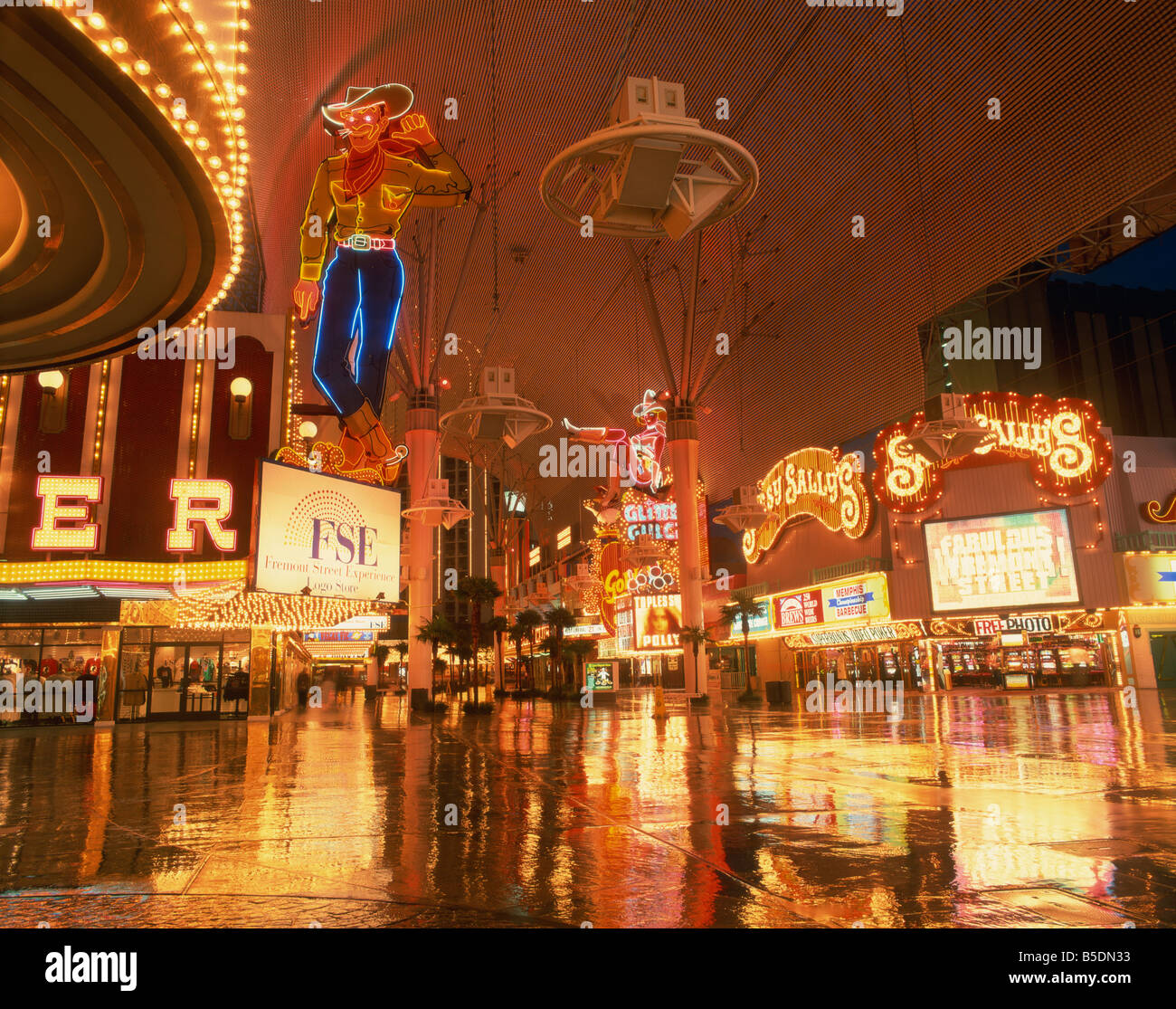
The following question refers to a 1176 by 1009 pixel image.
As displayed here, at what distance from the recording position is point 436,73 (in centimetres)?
2969

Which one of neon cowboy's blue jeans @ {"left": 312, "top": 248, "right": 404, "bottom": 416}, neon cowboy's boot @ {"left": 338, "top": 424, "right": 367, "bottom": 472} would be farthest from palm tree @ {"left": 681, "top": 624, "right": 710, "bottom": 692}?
neon cowboy's blue jeans @ {"left": 312, "top": 248, "right": 404, "bottom": 416}

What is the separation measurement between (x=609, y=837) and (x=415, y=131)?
21602 mm

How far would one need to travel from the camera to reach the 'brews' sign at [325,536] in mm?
22031

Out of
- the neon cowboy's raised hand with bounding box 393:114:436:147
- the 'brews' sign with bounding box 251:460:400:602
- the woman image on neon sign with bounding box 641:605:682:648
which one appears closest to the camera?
the 'brews' sign with bounding box 251:460:400:602

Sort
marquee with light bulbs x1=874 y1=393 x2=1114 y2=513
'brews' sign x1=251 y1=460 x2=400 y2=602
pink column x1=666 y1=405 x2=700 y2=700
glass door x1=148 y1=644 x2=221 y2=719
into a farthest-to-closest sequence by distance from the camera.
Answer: marquee with light bulbs x1=874 y1=393 x2=1114 y2=513, pink column x1=666 y1=405 x2=700 y2=700, glass door x1=148 y1=644 x2=221 y2=719, 'brews' sign x1=251 y1=460 x2=400 y2=602

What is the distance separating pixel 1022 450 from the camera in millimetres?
33594

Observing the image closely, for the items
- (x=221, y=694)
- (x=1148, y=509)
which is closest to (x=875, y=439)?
(x=1148, y=509)

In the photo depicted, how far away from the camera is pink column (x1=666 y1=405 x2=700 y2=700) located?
30.7m

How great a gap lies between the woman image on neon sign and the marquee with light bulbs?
1544 cm

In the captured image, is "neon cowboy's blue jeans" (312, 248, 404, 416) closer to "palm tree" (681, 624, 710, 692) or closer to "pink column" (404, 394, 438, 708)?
"pink column" (404, 394, 438, 708)

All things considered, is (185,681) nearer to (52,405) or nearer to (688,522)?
(52,405)

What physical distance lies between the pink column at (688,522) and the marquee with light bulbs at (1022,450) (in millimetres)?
7717

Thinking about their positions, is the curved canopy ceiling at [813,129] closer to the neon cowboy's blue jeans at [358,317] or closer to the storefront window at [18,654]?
the neon cowboy's blue jeans at [358,317]
